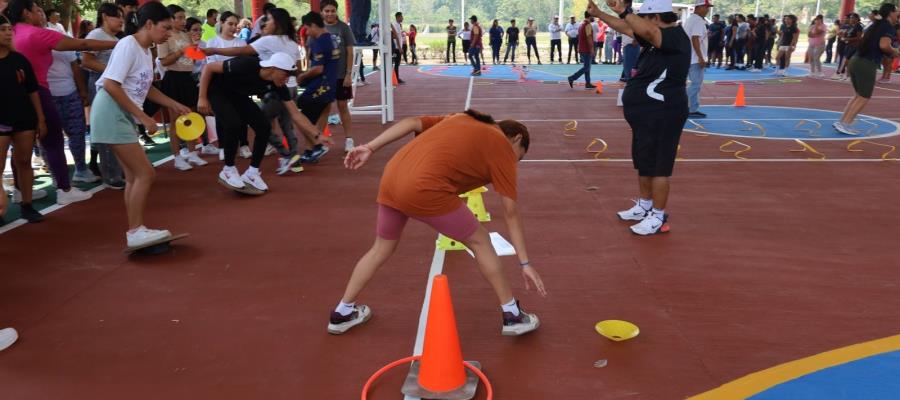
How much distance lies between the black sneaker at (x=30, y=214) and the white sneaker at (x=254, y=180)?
200cm

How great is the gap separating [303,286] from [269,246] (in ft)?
3.40

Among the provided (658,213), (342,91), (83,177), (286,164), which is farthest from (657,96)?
(83,177)

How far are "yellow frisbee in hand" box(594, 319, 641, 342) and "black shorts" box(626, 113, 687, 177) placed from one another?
206 cm

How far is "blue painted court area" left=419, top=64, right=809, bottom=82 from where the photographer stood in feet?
74.0

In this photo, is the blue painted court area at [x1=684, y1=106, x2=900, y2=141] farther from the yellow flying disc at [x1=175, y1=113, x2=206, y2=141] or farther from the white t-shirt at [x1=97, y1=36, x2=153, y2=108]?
the white t-shirt at [x1=97, y1=36, x2=153, y2=108]

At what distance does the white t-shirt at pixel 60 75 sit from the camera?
7152 mm

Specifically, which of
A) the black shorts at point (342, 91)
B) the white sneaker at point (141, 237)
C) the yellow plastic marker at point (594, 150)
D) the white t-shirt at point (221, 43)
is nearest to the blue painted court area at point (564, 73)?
the yellow plastic marker at point (594, 150)

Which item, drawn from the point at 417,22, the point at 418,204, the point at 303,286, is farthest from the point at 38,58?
the point at 417,22

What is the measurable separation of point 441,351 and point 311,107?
20.7 ft

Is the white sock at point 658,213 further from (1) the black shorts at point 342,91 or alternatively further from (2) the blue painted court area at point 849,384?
(1) the black shorts at point 342,91

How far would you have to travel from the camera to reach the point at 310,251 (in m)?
5.65

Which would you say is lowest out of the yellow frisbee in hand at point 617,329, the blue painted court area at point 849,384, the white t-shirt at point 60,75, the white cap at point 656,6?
the blue painted court area at point 849,384

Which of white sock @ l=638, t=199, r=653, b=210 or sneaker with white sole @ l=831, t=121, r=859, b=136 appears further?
sneaker with white sole @ l=831, t=121, r=859, b=136

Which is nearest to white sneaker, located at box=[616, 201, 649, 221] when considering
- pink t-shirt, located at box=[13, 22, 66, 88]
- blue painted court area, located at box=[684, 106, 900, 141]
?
blue painted court area, located at box=[684, 106, 900, 141]
